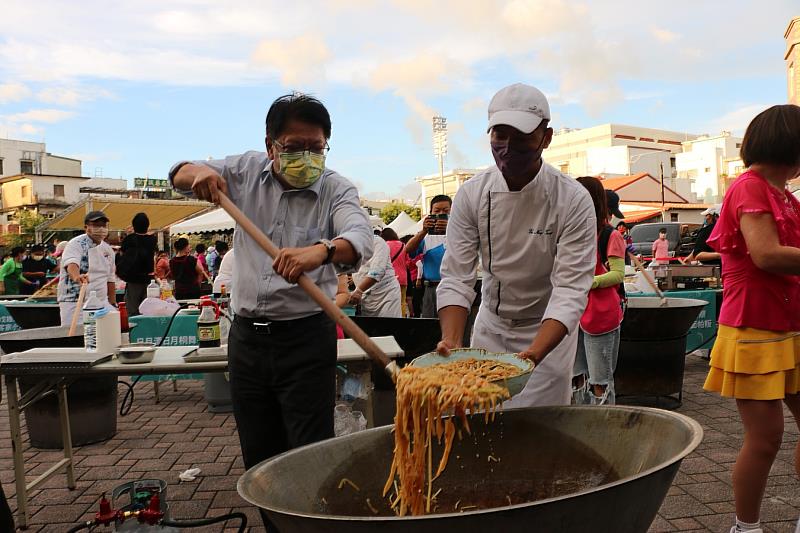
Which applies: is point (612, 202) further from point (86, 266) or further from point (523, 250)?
Result: point (86, 266)

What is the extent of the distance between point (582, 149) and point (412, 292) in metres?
72.9

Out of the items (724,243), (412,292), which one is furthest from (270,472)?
(412,292)

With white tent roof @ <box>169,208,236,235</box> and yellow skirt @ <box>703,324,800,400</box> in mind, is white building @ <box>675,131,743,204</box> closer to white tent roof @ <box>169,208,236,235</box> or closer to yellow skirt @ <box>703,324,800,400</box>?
white tent roof @ <box>169,208,236,235</box>

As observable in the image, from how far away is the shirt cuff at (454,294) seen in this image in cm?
272

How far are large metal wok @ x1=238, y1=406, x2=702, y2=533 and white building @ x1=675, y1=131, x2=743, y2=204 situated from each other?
62134 millimetres

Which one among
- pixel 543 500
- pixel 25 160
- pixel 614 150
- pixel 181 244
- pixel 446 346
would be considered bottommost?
pixel 543 500

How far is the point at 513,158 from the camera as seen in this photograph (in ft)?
8.18

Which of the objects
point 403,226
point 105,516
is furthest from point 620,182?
point 105,516

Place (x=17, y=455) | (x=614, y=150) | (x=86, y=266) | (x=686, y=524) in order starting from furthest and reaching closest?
(x=614, y=150) → (x=86, y=266) → (x=17, y=455) → (x=686, y=524)

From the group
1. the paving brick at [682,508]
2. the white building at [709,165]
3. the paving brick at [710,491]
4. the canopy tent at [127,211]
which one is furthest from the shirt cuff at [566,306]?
the white building at [709,165]

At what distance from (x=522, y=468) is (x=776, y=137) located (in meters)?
1.73

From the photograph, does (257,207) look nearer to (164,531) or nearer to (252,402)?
(252,402)

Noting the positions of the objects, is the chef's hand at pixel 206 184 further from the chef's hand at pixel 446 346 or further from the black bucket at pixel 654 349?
the black bucket at pixel 654 349

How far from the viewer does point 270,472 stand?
1818 mm
